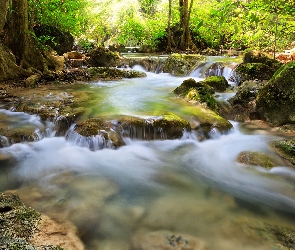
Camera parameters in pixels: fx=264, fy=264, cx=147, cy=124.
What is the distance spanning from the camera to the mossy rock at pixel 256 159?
4.45 metres

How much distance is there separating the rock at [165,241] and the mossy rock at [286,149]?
8.74 feet

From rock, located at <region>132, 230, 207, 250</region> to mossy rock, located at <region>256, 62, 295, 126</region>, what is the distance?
4507mm

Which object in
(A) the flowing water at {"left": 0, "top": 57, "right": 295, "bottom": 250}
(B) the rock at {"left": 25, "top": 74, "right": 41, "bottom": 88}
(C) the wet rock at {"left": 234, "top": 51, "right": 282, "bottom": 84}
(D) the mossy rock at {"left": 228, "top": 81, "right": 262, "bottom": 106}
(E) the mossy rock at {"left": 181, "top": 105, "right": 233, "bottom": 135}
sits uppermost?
(C) the wet rock at {"left": 234, "top": 51, "right": 282, "bottom": 84}

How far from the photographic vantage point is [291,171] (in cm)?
431

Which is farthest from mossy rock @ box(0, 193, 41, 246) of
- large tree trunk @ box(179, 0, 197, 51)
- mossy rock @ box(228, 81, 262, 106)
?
large tree trunk @ box(179, 0, 197, 51)

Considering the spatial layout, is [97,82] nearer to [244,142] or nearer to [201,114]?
[201,114]

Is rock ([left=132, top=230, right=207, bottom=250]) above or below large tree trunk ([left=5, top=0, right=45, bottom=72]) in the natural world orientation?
below

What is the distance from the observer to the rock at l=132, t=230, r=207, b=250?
2.64m

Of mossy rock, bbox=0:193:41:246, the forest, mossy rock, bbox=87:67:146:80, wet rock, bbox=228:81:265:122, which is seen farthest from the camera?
mossy rock, bbox=87:67:146:80

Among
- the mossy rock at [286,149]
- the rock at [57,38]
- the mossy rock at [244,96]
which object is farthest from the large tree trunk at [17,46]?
the mossy rock at [286,149]

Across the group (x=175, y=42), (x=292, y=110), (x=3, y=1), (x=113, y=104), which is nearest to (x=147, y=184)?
→ (x=113, y=104)

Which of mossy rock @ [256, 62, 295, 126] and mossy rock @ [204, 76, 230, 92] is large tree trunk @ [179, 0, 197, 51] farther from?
mossy rock @ [256, 62, 295, 126]

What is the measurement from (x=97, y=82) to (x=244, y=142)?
6769 millimetres

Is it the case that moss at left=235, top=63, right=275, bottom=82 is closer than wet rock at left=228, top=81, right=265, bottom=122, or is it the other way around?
wet rock at left=228, top=81, right=265, bottom=122
